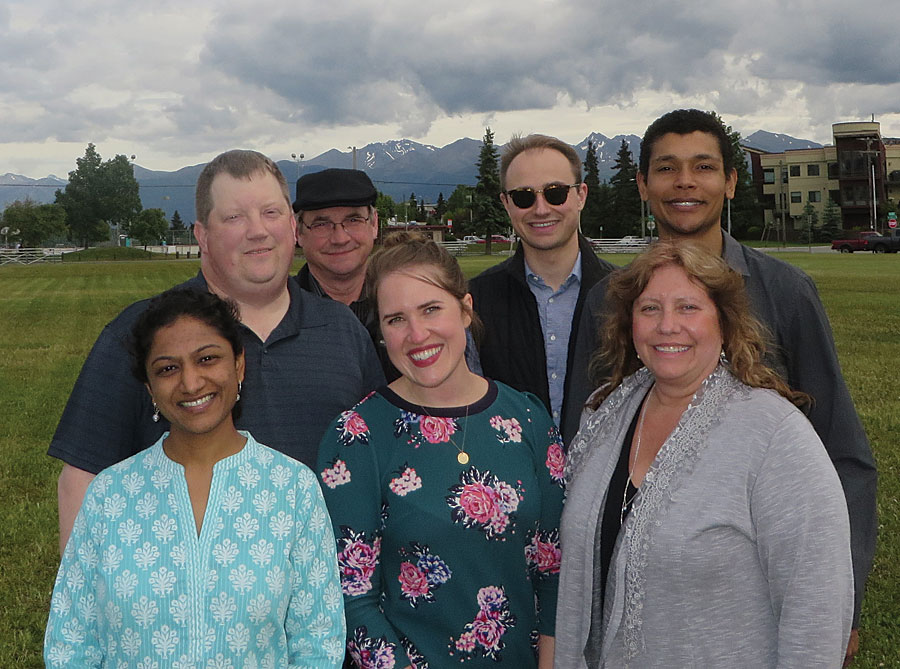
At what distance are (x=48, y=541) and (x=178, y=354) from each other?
5944 mm

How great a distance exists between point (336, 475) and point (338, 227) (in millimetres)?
2652

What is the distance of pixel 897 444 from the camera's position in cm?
998

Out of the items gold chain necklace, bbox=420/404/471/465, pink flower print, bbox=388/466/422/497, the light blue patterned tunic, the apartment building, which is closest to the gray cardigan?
gold chain necklace, bbox=420/404/471/465

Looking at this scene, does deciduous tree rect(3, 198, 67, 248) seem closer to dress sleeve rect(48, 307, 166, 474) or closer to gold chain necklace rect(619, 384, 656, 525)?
dress sleeve rect(48, 307, 166, 474)

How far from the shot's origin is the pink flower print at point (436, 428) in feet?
9.30

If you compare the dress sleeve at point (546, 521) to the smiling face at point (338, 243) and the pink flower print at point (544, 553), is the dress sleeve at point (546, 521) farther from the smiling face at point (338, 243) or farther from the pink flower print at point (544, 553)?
the smiling face at point (338, 243)

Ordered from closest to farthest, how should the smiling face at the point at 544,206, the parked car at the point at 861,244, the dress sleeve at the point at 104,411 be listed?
1. the dress sleeve at the point at 104,411
2. the smiling face at the point at 544,206
3. the parked car at the point at 861,244

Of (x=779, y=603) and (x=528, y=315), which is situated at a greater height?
(x=528, y=315)

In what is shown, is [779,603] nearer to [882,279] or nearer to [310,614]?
[310,614]

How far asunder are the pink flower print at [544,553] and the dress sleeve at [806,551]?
2.32 feet

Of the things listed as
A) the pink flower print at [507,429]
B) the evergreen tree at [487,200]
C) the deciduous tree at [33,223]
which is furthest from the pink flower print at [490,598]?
the deciduous tree at [33,223]

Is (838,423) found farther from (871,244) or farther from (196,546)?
(871,244)

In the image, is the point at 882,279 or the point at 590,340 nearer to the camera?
the point at 590,340

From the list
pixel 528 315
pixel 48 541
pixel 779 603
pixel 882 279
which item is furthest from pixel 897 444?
A: pixel 882 279
